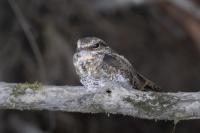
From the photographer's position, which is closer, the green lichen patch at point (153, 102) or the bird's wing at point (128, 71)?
the green lichen patch at point (153, 102)

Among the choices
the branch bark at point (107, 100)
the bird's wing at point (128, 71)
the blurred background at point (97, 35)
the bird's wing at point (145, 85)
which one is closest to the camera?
the branch bark at point (107, 100)

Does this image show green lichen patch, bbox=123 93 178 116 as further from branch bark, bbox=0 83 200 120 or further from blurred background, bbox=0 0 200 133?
blurred background, bbox=0 0 200 133

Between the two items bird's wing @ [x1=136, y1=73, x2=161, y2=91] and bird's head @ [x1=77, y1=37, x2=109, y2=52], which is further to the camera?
bird's wing @ [x1=136, y1=73, x2=161, y2=91]

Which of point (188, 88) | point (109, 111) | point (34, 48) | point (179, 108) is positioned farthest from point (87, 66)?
point (188, 88)

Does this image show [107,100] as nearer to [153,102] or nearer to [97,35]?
[153,102]

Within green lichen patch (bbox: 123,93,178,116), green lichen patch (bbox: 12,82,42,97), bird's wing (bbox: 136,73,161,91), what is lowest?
green lichen patch (bbox: 123,93,178,116)

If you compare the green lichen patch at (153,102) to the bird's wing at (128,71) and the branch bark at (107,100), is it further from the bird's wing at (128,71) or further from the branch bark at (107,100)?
the bird's wing at (128,71)

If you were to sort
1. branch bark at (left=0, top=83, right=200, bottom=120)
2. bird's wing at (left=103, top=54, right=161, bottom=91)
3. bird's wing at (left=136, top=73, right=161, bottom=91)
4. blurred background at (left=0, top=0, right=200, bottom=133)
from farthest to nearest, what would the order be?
blurred background at (left=0, top=0, right=200, bottom=133) < bird's wing at (left=136, top=73, right=161, bottom=91) < bird's wing at (left=103, top=54, right=161, bottom=91) < branch bark at (left=0, top=83, right=200, bottom=120)

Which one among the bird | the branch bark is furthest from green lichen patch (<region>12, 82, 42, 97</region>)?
the bird

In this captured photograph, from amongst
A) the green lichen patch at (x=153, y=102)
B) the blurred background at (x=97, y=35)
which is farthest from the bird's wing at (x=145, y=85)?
the blurred background at (x=97, y=35)
